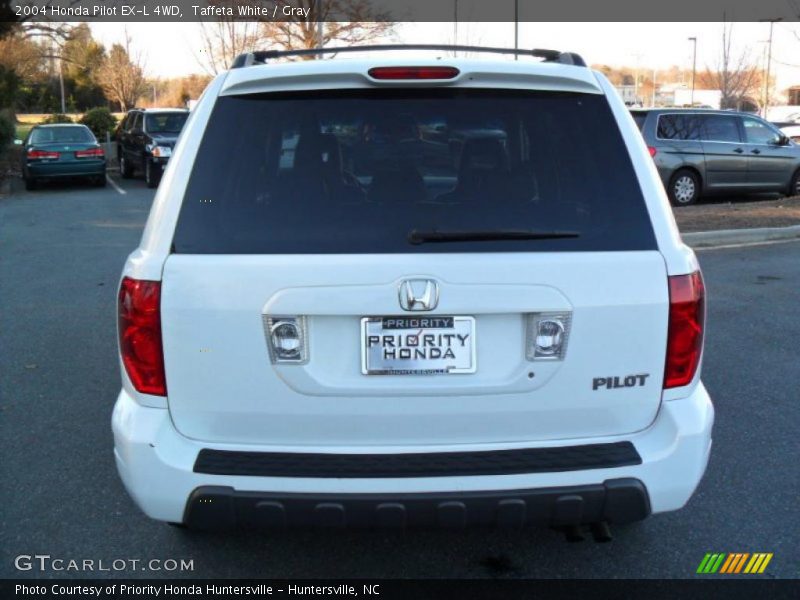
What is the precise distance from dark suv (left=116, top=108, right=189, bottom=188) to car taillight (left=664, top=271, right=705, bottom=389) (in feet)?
60.1

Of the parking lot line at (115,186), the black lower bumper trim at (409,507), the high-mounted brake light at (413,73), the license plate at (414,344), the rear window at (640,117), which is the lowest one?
the parking lot line at (115,186)

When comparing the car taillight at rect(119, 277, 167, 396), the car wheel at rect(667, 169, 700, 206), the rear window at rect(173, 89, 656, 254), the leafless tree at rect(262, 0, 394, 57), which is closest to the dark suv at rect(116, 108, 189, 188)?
the leafless tree at rect(262, 0, 394, 57)

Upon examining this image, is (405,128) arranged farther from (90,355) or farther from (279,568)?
(90,355)

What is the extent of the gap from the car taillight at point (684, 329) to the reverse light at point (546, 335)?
14.3 inches

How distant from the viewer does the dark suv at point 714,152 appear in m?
15.6

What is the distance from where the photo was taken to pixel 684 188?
624 inches

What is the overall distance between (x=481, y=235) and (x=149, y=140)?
19.8 metres

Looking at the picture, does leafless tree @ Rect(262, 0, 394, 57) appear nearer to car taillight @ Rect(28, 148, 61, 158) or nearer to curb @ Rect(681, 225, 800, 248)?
car taillight @ Rect(28, 148, 61, 158)

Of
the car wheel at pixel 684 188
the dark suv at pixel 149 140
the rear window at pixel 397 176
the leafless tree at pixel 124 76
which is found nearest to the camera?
the rear window at pixel 397 176

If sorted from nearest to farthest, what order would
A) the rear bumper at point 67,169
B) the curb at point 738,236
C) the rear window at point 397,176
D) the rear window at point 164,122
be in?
the rear window at point 397,176
the curb at point 738,236
the rear bumper at point 67,169
the rear window at point 164,122

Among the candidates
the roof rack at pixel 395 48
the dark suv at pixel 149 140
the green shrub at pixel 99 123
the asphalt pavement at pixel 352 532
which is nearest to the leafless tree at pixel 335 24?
the dark suv at pixel 149 140

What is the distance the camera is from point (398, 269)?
2680 mm

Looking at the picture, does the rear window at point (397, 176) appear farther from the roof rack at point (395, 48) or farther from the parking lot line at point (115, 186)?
the parking lot line at point (115, 186)

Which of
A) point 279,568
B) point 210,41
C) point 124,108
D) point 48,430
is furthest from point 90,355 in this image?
point 124,108
